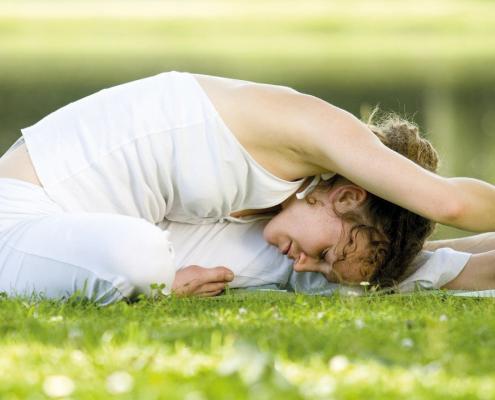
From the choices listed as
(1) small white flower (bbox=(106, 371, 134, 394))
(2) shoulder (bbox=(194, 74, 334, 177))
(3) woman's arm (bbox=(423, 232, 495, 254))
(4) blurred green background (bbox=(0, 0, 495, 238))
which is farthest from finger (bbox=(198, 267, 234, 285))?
(4) blurred green background (bbox=(0, 0, 495, 238))

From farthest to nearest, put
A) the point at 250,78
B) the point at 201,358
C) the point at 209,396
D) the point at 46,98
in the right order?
the point at 250,78 → the point at 46,98 → the point at 201,358 → the point at 209,396

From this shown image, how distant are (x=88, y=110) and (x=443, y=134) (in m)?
11.1

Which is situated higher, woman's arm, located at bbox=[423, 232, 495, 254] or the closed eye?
the closed eye

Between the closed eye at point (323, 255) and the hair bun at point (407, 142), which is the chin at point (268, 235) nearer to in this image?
the closed eye at point (323, 255)

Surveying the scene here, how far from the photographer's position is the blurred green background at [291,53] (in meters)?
17.1

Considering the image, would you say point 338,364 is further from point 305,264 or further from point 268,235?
point 268,235

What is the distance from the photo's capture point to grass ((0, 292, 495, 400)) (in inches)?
111

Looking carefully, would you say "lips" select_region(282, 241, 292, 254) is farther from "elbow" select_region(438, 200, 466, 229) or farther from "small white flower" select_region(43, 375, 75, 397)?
"small white flower" select_region(43, 375, 75, 397)

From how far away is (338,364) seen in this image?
3.06m

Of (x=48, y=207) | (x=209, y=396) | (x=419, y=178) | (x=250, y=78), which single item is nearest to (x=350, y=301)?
(x=419, y=178)

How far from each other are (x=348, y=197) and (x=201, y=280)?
82 centimetres

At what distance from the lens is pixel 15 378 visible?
2949mm

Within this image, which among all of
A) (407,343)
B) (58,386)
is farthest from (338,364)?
(58,386)

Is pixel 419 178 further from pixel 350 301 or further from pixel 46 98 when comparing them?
pixel 46 98
